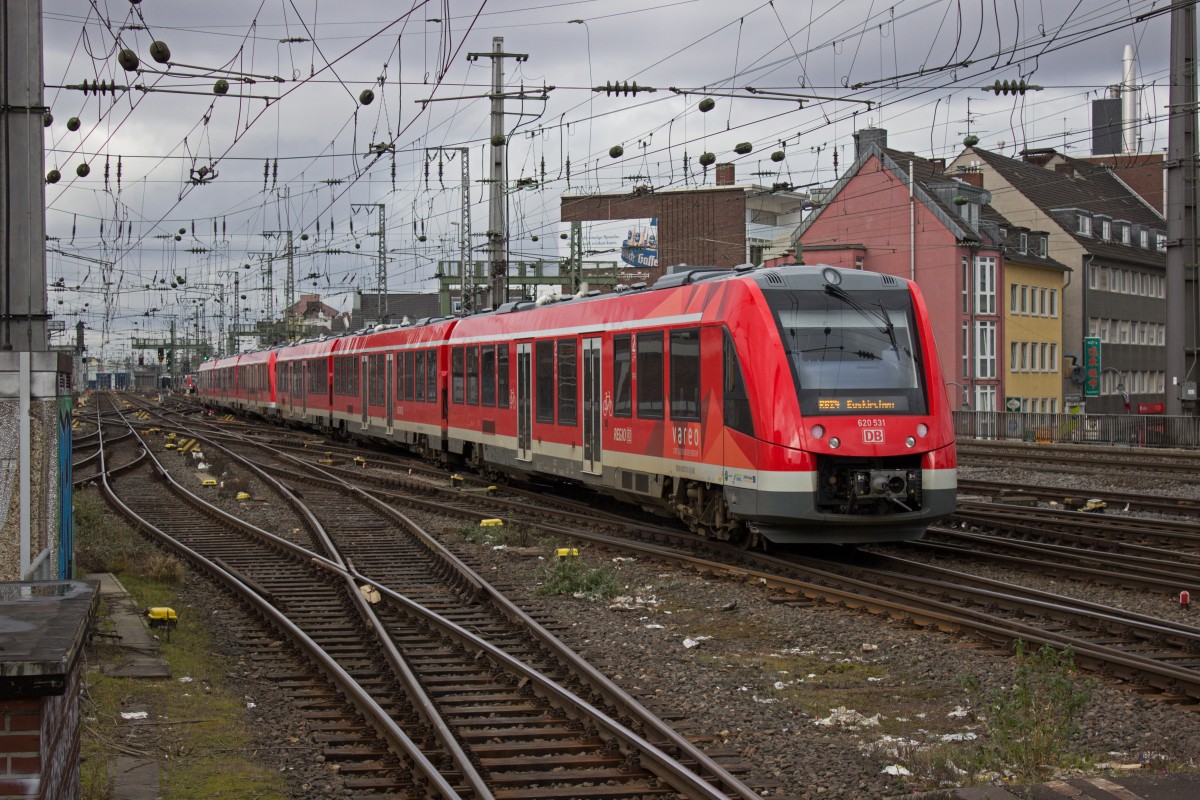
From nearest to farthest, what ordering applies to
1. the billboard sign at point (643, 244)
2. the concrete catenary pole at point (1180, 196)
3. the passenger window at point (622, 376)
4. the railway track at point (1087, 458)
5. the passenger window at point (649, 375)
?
the passenger window at point (649, 375)
the passenger window at point (622, 376)
the railway track at point (1087, 458)
the concrete catenary pole at point (1180, 196)
the billboard sign at point (643, 244)

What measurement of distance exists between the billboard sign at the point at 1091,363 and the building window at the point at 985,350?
7.86 metres

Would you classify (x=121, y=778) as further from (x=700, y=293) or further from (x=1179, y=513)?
(x=1179, y=513)

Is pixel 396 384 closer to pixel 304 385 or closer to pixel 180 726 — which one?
pixel 304 385

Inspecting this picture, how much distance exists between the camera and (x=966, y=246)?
48000 mm

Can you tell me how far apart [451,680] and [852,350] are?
5.78 meters

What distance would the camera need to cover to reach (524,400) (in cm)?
1945

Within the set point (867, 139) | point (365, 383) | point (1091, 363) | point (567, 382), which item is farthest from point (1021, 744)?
point (1091, 363)

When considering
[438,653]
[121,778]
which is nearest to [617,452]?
[438,653]

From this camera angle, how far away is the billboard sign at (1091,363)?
186 feet

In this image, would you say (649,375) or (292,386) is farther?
(292,386)

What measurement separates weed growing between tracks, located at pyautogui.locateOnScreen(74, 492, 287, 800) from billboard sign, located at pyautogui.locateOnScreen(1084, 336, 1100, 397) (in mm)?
52402

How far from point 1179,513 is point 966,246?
3217 cm

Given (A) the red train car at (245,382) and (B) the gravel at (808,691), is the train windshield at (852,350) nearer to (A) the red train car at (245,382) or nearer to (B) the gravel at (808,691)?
(B) the gravel at (808,691)

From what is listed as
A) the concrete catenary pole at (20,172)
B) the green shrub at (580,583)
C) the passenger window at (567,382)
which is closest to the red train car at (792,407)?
the green shrub at (580,583)
